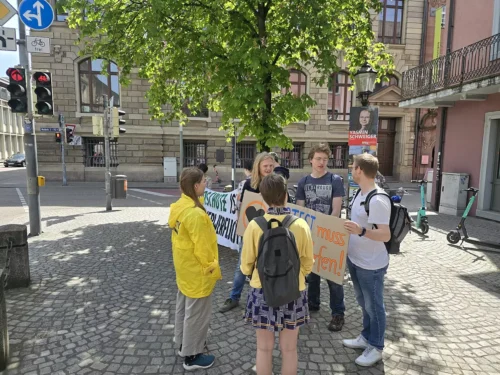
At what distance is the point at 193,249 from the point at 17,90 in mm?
6746

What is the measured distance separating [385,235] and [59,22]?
23209 mm

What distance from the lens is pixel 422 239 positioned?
7.60 metres

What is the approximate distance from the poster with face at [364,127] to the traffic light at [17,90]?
23.5 ft

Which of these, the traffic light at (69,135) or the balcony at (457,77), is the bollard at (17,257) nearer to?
the balcony at (457,77)

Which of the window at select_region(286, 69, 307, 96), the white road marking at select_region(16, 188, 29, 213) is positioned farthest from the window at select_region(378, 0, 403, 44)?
the white road marking at select_region(16, 188, 29, 213)

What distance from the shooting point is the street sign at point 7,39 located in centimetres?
646

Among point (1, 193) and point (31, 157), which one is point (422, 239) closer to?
point (31, 157)

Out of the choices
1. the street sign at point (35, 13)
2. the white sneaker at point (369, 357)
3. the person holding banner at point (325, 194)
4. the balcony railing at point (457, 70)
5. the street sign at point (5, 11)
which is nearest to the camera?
the white sneaker at point (369, 357)

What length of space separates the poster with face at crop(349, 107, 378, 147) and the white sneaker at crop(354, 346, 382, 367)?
485 centimetres

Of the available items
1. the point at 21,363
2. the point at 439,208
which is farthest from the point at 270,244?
the point at 439,208

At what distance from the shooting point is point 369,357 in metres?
2.89

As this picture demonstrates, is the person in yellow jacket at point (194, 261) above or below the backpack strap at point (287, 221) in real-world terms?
below

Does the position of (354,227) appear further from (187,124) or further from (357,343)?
(187,124)

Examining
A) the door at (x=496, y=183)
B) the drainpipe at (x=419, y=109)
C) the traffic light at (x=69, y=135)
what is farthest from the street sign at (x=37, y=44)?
the drainpipe at (x=419, y=109)
